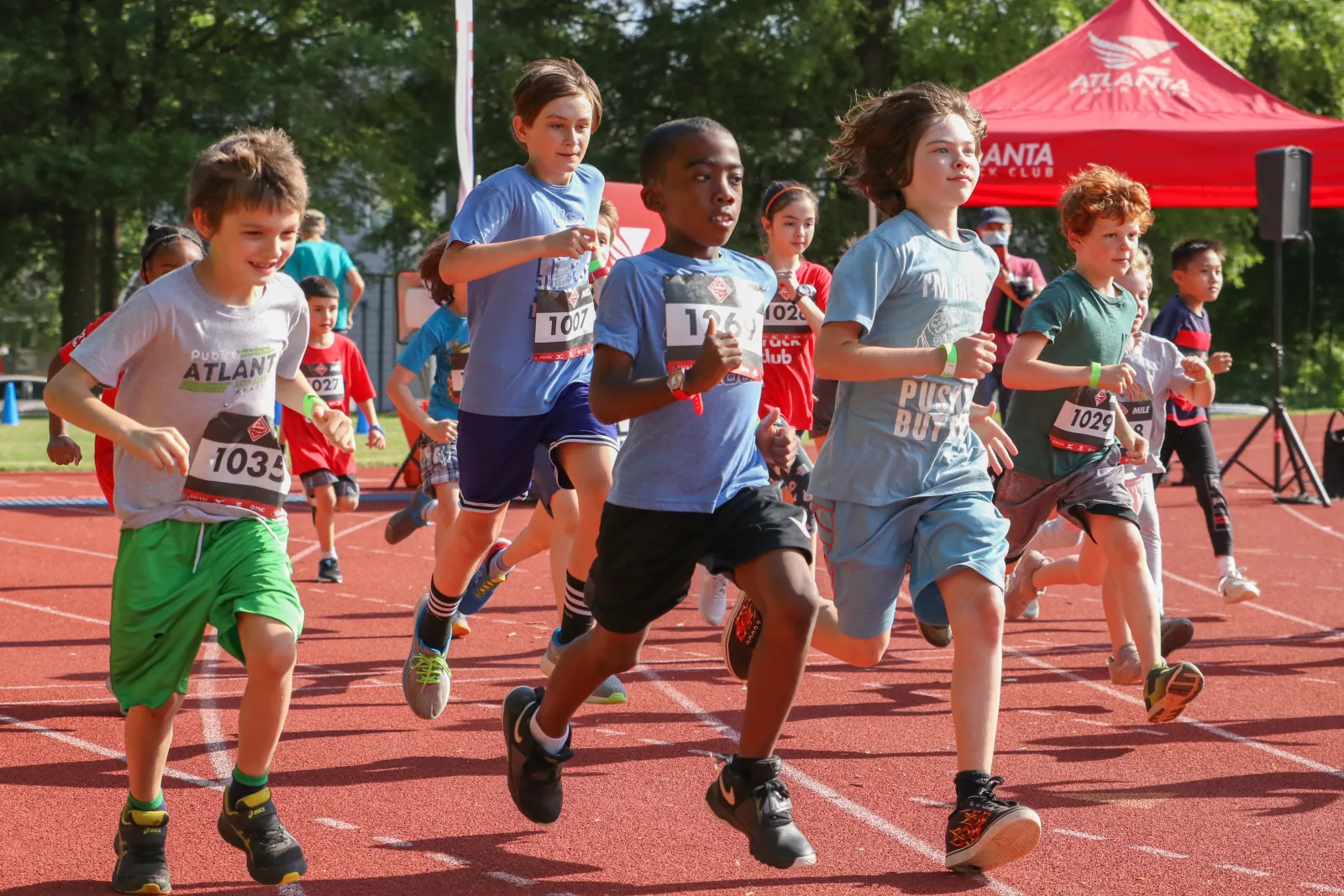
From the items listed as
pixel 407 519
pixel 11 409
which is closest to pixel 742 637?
pixel 407 519

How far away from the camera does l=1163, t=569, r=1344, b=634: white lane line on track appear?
316 inches

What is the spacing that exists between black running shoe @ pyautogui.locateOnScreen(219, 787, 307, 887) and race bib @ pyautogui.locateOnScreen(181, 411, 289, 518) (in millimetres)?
680

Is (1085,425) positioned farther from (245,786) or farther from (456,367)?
(456,367)

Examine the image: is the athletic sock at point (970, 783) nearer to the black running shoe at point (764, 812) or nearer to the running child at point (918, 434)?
the running child at point (918, 434)

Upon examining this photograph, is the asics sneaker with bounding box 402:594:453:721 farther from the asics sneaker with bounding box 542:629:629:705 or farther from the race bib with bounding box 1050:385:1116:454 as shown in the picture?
the race bib with bounding box 1050:385:1116:454

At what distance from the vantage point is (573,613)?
5426 millimetres

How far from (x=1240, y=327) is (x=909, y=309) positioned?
4219 centimetres

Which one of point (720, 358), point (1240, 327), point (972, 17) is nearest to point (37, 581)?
point (720, 358)

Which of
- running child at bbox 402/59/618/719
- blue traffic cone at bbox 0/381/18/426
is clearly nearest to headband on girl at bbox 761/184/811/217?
running child at bbox 402/59/618/719

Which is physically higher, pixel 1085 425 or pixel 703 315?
pixel 703 315

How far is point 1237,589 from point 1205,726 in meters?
2.22

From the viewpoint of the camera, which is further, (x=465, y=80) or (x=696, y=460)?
(x=465, y=80)

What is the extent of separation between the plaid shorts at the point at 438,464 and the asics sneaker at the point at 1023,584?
274cm

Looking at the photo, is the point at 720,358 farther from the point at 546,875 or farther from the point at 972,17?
the point at 972,17
